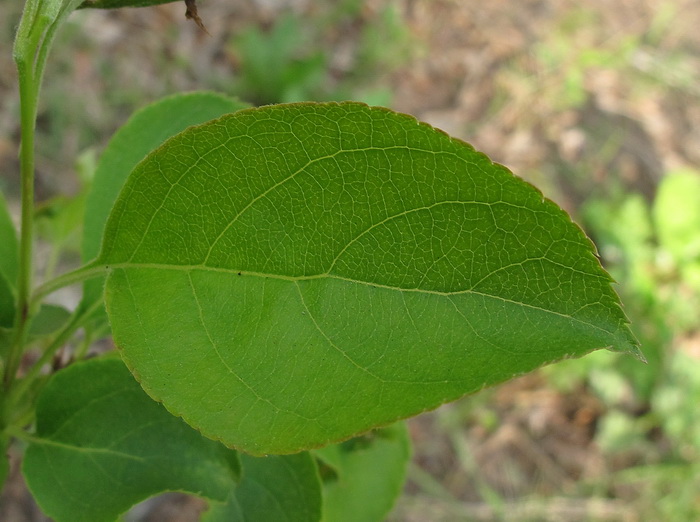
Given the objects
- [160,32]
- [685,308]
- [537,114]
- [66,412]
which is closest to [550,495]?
[685,308]

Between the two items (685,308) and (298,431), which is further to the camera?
(685,308)

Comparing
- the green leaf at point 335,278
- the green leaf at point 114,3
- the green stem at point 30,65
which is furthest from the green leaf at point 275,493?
the green leaf at point 114,3

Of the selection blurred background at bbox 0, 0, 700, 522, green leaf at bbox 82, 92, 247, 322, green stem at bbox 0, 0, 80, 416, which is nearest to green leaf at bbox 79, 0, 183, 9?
green stem at bbox 0, 0, 80, 416

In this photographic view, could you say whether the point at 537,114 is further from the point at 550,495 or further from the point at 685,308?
the point at 550,495

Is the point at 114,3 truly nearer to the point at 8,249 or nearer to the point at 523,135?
the point at 8,249

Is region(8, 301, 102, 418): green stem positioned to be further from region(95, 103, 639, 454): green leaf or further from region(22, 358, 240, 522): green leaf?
region(95, 103, 639, 454): green leaf
